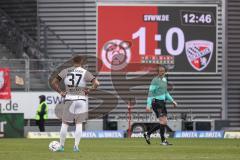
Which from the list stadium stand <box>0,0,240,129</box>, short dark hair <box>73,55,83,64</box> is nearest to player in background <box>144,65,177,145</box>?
short dark hair <box>73,55,83,64</box>

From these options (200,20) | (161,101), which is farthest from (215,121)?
(161,101)

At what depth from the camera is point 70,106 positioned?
19.6m

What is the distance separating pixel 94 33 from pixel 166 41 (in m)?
3.54

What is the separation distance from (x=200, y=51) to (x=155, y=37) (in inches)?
91.9

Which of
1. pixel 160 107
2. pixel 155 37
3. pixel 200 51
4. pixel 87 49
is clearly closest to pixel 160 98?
pixel 160 107

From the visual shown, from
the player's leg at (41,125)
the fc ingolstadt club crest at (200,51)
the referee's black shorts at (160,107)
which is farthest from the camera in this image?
the fc ingolstadt club crest at (200,51)

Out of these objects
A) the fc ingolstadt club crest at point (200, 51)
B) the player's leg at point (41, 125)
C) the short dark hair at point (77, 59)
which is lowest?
the player's leg at point (41, 125)

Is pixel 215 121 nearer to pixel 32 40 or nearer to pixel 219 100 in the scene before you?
pixel 219 100

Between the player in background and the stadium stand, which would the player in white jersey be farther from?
the stadium stand

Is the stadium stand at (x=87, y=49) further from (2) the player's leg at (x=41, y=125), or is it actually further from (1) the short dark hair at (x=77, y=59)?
(1) the short dark hair at (x=77, y=59)

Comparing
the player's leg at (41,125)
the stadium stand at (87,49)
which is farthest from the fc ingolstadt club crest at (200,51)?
the player's leg at (41,125)

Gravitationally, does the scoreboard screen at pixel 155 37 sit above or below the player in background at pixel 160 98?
above

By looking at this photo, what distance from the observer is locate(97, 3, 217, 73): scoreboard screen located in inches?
1607

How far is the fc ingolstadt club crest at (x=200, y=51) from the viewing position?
41500 mm
